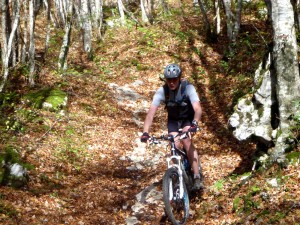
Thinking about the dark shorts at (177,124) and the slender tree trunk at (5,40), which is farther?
the slender tree trunk at (5,40)

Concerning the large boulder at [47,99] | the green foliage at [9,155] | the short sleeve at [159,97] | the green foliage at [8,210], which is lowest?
the green foliage at [8,210]

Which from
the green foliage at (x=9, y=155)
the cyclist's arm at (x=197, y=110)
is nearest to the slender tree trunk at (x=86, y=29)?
the green foliage at (x=9, y=155)

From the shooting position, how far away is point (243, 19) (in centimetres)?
2042

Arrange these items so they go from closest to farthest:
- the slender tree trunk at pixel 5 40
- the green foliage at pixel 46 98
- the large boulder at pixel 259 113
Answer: the large boulder at pixel 259 113
the slender tree trunk at pixel 5 40
the green foliage at pixel 46 98

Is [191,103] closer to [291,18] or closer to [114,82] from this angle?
[291,18]

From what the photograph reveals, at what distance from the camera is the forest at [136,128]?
617cm

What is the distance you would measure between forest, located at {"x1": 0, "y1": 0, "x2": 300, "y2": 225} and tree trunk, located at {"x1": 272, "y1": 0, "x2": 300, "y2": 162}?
0.02m

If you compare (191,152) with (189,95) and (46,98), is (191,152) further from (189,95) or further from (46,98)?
(46,98)

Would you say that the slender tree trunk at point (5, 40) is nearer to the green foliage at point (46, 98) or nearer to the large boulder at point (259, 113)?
the green foliage at point (46, 98)

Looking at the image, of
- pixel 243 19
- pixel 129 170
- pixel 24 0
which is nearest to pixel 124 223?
pixel 129 170

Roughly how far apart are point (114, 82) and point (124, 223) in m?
10.4

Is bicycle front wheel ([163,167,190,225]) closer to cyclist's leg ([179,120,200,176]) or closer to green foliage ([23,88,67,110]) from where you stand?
cyclist's leg ([179,120,200,176])

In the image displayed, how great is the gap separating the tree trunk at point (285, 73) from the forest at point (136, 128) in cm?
2

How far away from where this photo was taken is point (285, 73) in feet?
20.4
